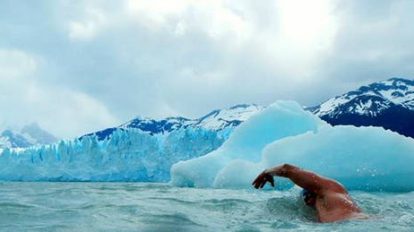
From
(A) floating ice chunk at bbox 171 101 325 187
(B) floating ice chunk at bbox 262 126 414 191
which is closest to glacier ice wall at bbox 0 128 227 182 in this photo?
(A) floating ice chunk at bbox 171 101 325 187

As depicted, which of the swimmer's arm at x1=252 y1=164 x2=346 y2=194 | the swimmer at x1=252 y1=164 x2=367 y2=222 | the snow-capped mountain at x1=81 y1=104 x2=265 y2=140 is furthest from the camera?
the snow-capped mountain at x1=81 y1=104 x2=265 y2=140

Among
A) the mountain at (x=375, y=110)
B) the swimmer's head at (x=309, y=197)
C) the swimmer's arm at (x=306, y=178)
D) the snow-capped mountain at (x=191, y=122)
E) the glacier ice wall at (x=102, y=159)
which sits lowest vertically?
the swimmer's head at (x=309, y=197)

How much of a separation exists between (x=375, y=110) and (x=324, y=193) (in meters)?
112

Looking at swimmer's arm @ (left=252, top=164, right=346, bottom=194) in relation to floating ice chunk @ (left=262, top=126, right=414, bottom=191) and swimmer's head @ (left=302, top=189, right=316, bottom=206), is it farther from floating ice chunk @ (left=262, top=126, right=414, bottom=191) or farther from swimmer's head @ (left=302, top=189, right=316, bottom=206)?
floating ice chunk @ (left=262, top=126, right=414, bottom=191)

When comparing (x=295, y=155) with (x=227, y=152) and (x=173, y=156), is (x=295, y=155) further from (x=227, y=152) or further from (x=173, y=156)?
(x=173, y=156)

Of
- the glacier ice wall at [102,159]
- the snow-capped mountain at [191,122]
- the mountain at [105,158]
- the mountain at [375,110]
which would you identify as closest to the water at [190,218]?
the mountain at [105,158]

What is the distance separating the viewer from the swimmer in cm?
402

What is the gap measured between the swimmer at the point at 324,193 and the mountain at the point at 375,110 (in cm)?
8635

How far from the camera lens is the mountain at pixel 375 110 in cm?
9804

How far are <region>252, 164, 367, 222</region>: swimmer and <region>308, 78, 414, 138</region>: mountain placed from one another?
86.3 metres

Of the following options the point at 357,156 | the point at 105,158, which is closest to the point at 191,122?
the point at 105,158

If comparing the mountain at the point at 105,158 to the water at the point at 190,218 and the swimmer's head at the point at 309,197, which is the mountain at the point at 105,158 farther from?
the swimmer's head at the point at 309,197

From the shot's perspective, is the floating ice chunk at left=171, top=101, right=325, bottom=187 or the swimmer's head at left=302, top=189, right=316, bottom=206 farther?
the floating ice chunk at left=171, top=101, right=325, bottom=187

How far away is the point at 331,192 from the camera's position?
4109 millimetres
